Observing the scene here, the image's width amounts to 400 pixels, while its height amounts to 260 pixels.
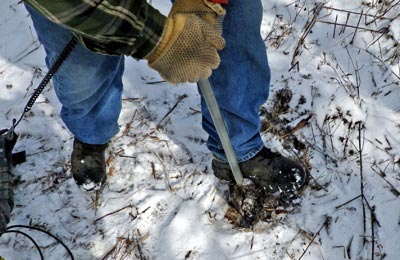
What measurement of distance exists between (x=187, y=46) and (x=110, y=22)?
0.81 feet

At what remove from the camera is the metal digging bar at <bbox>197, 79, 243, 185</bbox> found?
5.04 ft

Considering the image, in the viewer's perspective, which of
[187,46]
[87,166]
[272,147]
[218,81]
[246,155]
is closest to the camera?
[187,46]

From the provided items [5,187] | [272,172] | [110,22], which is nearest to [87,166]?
[5,187]

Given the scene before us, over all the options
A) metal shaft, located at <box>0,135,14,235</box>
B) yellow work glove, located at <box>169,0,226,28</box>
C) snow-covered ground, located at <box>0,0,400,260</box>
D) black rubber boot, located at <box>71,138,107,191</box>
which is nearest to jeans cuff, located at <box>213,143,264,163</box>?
snow-covered ground, located at <box>0,0,400,260</box>

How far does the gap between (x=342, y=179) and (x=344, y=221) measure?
0.19 meters

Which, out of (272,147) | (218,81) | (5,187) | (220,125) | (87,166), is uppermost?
(272,147)

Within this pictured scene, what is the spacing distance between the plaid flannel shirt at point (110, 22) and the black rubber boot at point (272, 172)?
827 millimetres

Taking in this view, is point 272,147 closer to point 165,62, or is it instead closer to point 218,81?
point 218,81

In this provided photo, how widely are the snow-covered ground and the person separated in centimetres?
15

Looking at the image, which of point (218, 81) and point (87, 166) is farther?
point (87, 166)

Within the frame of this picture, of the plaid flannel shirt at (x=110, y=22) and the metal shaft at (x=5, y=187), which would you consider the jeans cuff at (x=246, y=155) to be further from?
the metal shaft at (x=5, y=187)

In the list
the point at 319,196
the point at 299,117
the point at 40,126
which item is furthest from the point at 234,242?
the point at 40,126

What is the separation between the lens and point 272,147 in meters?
2.19

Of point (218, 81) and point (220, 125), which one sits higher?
point (218, 81)
